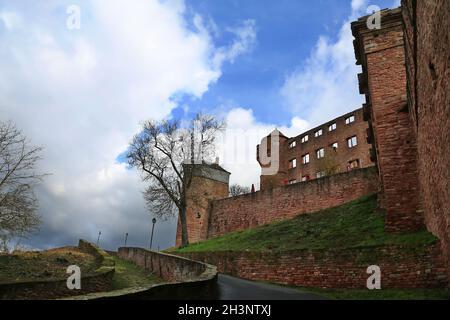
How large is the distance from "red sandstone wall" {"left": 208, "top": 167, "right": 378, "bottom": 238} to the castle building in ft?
26.8

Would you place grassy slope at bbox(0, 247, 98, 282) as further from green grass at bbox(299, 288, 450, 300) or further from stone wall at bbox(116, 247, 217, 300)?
green grass at bbox(299, 288, 450, 300)

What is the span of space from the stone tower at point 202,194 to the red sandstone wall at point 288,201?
1.57 m

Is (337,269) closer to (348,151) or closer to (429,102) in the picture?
(429,102)

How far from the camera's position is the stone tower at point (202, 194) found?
3731cm

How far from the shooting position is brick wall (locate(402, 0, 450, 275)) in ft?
17.4

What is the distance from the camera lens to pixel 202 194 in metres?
42.8

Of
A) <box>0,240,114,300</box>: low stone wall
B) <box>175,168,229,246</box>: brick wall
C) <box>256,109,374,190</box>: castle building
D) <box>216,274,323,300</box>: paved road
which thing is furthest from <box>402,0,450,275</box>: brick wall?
<box>256,109,374,190</box>: castle building

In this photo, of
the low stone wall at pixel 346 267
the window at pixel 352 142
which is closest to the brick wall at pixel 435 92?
the low stone wall at pixel 346 267

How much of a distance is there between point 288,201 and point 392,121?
16910 mm

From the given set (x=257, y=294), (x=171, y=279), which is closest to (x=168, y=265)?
(x=171, y=279)
